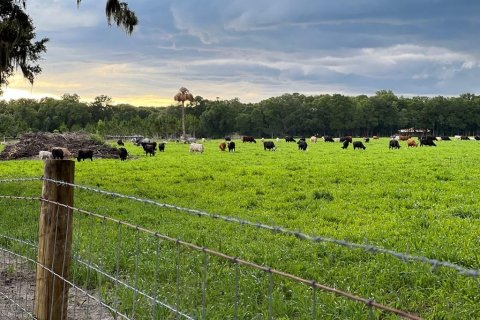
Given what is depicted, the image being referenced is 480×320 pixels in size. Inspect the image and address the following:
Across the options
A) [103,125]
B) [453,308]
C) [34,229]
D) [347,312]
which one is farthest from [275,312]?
[103,125]

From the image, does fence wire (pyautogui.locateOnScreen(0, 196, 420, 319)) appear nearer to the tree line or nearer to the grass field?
the grass field

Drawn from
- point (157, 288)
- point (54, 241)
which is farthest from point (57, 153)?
point (54, 241)

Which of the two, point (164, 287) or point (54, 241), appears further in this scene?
point (164, 287)

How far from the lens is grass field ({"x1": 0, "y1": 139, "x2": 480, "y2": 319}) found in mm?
6078

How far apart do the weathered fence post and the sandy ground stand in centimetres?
41

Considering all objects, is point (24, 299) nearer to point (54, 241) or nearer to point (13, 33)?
point (54, 241)

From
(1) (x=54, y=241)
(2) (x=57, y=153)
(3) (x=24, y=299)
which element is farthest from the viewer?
(2) (x=57, y=153)

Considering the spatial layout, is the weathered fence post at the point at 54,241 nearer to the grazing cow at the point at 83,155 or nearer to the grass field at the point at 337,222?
the grass field at the point at 337,222

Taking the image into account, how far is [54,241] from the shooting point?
177 inches

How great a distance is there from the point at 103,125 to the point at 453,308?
107119 millimetres

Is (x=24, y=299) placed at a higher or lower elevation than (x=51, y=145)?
lower

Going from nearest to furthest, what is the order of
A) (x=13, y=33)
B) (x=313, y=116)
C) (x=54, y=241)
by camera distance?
(x=54, y=241), (x=13, y=33), (x=313, y=116)

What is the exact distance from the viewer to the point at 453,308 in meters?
5.68

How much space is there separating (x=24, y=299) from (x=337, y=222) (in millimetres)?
6589
